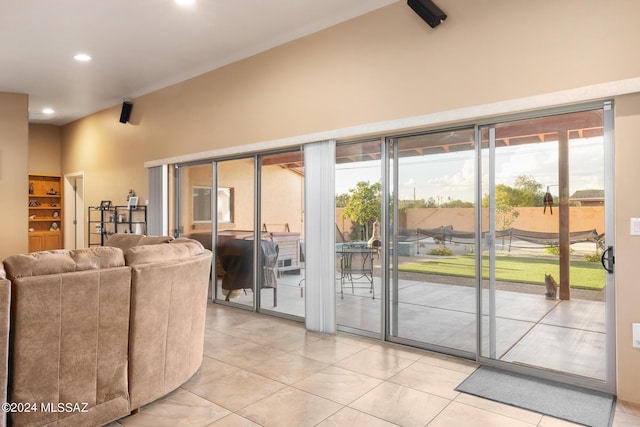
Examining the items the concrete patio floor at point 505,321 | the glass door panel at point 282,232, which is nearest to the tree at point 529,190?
the concrete patio floor at point 505,321

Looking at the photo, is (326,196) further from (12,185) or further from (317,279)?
(12,185)

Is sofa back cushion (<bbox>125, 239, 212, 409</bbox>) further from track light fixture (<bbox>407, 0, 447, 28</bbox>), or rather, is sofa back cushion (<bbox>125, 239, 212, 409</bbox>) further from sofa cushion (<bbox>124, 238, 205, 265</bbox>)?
track light fixture (<bbox>407, 0, 447, 28</bbox>)

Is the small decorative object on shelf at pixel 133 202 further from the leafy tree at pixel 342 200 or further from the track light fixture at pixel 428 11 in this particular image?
the track light fixture at pixel 428 11

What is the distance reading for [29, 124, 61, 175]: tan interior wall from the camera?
8.99 m

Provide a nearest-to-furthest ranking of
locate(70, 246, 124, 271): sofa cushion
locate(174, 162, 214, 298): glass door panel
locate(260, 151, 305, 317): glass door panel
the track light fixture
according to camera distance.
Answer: locate(70, 246, 124, 271): sofa cushion, the track light fixture, locate(260, 151, 305, 317): glass door panel, locate(174, 162, 214, 298): glass door panel

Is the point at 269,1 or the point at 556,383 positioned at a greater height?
the point at 269,1

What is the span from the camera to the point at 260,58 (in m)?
5.12

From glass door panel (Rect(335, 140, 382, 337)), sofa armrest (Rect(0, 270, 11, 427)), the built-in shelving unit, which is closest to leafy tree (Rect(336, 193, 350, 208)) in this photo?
glass door panel (Rect(335, 140, 382, 337))

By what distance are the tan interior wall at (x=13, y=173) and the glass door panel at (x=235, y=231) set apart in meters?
3.72

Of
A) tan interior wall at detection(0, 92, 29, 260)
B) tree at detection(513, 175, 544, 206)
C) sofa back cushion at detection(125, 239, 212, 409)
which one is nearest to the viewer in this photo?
sofa back cushion at detection(125, 239, 212, 409)

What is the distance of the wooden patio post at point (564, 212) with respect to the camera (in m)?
3.24

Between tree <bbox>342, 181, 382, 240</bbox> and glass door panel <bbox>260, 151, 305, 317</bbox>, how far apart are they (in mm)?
725

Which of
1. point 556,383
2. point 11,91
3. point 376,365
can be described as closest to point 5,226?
point 11,91

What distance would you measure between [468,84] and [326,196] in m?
1.76
